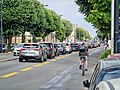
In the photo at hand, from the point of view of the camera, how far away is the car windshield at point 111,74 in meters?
4.42

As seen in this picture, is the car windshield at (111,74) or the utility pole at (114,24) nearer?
the car windshield at (111,74)

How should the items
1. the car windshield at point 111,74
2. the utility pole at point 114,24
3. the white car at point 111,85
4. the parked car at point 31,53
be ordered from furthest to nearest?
the parked car at point 31,53 < the utility pole at point 114,24 < the car windshield at point 111,74 < the white car at point 111,85

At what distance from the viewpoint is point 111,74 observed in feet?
14.8

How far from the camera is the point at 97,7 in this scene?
29.0 m

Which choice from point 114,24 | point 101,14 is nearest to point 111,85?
point 114,24

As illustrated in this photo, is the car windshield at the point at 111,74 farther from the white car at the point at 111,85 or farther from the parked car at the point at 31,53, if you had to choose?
the parked car at the point at 31,53

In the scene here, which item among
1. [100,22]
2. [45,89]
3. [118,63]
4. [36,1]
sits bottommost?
[45,89]

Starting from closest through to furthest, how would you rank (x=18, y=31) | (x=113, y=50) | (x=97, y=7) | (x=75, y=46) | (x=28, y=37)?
(x=113, y=50) → (x=97, y=7) → (x=18, y=31) → (x=75, y=46) → (x=28, y=37)

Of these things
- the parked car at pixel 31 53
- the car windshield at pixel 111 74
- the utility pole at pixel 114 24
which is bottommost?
the parked car at pixel 31 53

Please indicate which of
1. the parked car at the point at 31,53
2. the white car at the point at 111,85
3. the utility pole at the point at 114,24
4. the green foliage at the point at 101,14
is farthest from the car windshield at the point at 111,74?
the parked car at the point at 31,53

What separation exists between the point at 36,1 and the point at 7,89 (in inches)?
2705

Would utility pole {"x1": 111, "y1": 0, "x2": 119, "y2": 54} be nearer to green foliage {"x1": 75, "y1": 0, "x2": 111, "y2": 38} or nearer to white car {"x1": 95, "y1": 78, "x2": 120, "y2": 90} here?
green foliage {"x1": 75, "y1": 0, "x2": 111, "y2": 38}

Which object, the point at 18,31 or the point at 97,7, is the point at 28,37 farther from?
the point at 97,7

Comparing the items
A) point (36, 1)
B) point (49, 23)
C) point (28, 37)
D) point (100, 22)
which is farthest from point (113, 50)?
point (28, 37)
